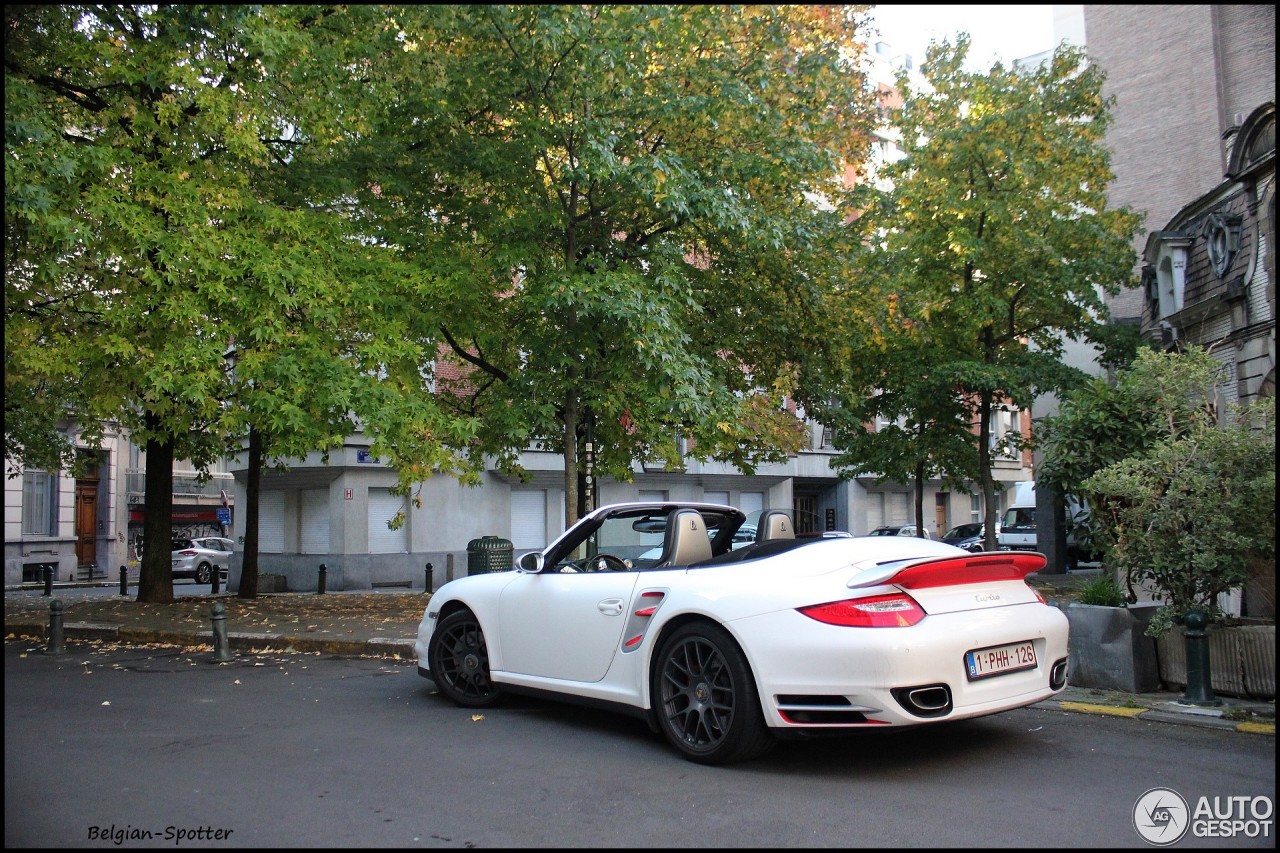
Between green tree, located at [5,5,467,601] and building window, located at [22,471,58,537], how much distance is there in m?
24.6

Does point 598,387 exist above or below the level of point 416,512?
above

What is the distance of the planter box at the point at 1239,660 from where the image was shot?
707cm

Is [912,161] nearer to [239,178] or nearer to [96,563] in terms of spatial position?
[239,178]

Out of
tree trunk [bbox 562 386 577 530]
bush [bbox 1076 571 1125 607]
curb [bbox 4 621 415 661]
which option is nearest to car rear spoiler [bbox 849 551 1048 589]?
bush [bbox 1076 571 1125 607]

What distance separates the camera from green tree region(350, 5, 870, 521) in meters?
12.8

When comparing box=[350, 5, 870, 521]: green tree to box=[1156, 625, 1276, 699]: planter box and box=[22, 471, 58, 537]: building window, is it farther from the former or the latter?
box=[22, 471, 58, 537]: building window

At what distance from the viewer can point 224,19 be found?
11133 millimetres

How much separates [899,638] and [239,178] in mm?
10309

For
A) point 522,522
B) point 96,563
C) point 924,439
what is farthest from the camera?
point 96,563

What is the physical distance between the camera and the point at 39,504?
116ft

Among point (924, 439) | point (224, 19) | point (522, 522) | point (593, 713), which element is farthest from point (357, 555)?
point (593, 713)

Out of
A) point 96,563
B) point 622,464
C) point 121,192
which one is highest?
point 121,192

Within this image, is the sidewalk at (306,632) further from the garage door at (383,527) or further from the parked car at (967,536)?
the parked car at (967,536)

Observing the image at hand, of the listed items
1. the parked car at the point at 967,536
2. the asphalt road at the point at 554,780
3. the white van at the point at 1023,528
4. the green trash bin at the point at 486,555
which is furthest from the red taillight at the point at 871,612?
the parked car at the point at 967,536
